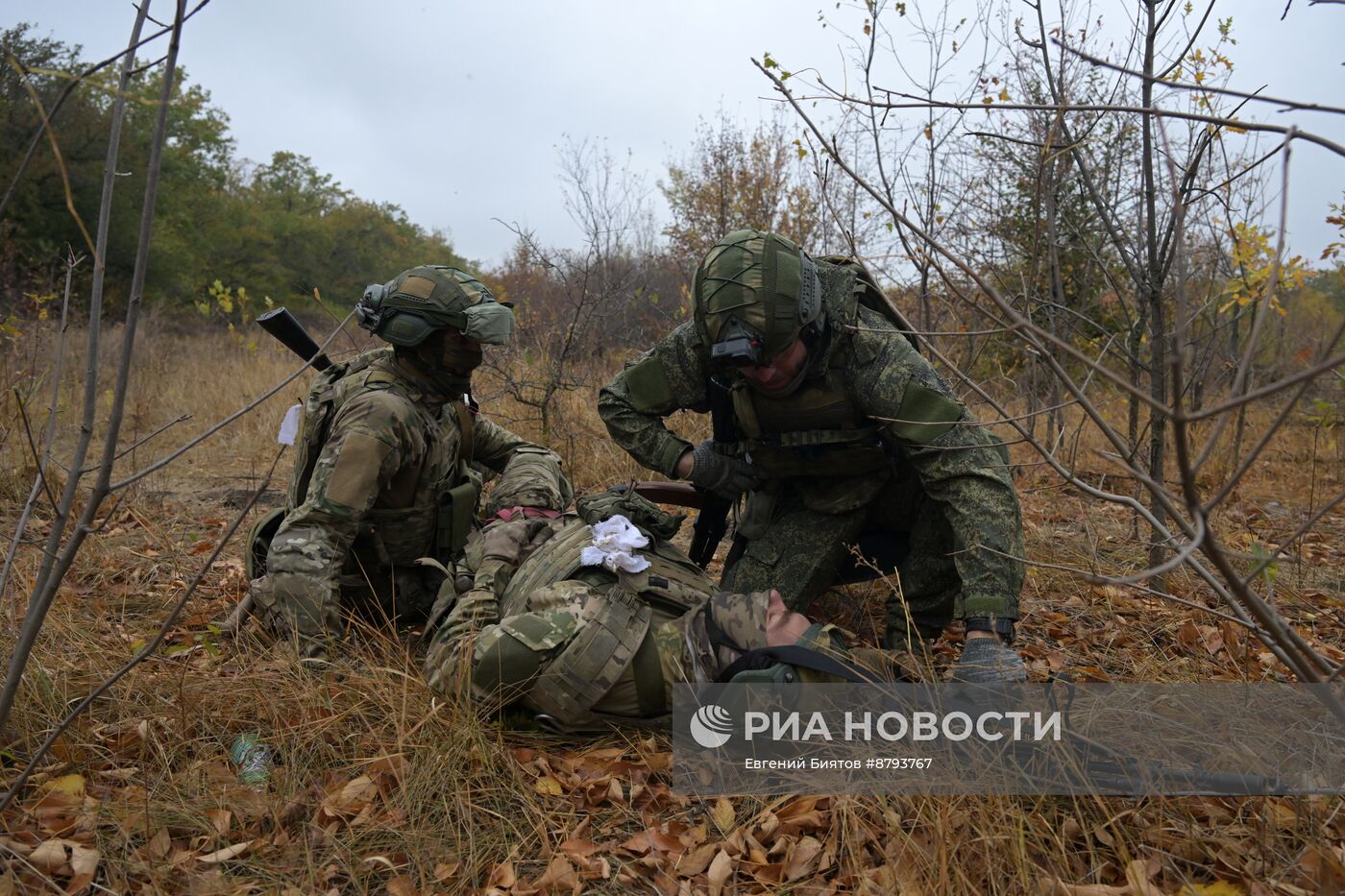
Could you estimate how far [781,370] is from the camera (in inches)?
120

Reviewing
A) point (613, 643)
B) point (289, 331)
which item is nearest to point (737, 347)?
point (613, 643)

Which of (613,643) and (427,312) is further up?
(427,312)

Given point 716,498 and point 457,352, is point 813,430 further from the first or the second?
point 457,352

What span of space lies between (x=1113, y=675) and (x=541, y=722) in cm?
178

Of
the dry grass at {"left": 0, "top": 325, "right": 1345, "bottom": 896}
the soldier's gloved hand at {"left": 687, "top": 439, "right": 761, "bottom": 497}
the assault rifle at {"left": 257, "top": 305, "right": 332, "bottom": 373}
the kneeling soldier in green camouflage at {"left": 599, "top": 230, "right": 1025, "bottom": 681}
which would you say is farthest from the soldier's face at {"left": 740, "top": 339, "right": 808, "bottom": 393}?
the assault rifle at {"left": 257, "top": 305, "right": 332, "bottom": 373}

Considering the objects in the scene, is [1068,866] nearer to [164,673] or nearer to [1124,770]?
[1124,770]

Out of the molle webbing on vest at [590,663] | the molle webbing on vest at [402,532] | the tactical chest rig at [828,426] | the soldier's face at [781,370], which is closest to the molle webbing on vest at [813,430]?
the tactical chest rig at [828,426]

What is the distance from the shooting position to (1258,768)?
2047 millimetres

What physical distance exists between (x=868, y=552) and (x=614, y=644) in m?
1.50

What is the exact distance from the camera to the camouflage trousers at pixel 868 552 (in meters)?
3.32

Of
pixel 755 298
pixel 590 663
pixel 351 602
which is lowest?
pixel 351 602

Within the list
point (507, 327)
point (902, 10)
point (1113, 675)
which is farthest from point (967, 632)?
point (902, 10)

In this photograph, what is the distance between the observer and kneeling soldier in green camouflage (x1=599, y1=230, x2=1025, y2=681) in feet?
9.17

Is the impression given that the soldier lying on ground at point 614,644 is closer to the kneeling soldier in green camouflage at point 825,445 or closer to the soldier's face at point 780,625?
the soldier's face at point 780,625
